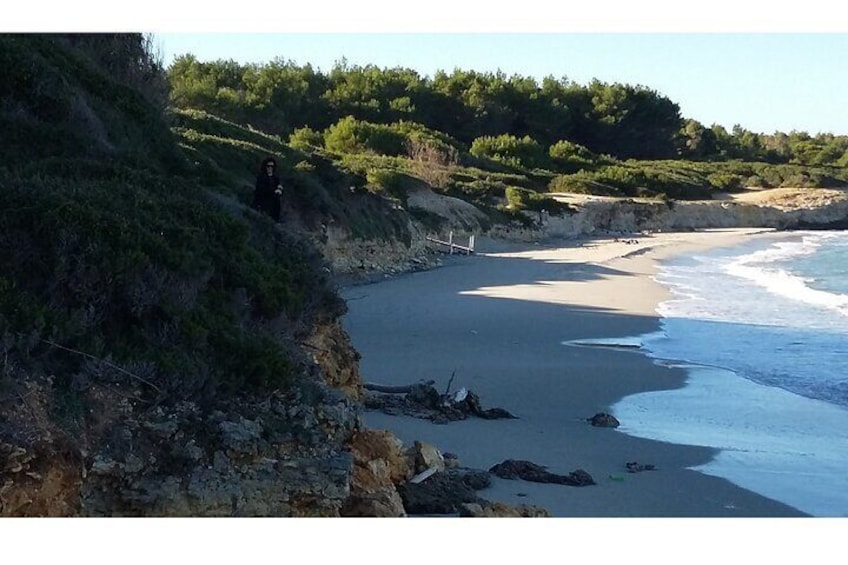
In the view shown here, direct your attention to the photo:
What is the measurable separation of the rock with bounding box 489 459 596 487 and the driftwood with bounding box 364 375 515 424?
1.69 metres

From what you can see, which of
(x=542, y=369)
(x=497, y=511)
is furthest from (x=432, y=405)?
(x=497, y=511)

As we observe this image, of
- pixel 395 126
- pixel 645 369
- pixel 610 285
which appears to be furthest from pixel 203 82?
pixel 645 369

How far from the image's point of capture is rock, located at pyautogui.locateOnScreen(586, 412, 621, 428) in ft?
31.3

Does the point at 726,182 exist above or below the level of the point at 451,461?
above

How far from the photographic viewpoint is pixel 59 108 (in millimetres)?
9812

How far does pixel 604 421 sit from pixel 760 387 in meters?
3.21

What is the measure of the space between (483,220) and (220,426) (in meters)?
29.2

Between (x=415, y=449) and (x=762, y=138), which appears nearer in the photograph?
(x=415, y=449)

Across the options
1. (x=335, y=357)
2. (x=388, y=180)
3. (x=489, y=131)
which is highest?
(x=489, y=131)

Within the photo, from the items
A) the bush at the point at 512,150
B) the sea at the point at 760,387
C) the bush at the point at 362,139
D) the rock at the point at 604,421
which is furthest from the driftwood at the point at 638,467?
the bush at the point at 512,150

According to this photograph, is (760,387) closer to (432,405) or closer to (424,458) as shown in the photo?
(432,405)

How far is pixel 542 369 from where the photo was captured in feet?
40.6

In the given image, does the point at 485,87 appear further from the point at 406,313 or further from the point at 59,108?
the point at 59,108

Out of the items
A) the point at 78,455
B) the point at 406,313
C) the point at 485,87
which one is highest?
the point at 485,87
